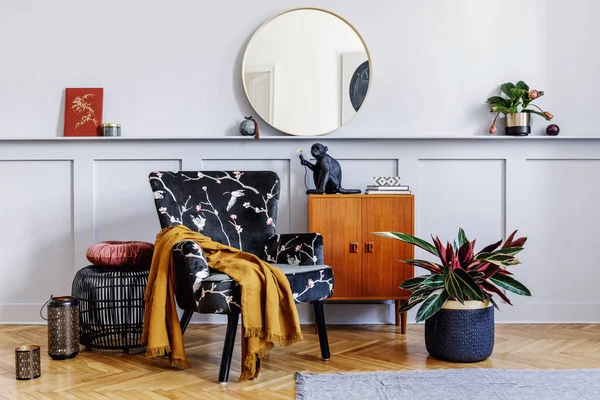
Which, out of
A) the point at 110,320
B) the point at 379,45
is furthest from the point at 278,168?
the point at 110,320

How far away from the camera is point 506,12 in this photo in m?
3.72

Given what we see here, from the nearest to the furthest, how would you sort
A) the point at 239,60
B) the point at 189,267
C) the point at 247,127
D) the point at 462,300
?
1. the point at 189,267
2. the point at 462,300
3. the point at 247,127
4. the point at 239,60

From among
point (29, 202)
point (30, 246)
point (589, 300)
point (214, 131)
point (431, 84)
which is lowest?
point (589, 300)

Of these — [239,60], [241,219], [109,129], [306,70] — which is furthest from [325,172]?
[109,129]

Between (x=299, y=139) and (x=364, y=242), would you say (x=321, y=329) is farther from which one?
(x=299, y=139)

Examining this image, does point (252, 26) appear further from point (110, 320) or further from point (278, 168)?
point (110, 320)

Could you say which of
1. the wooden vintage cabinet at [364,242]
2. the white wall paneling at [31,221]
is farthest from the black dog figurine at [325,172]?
the white wall paneling at [31,221]

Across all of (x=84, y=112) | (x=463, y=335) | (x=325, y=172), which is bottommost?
(x=463, y=335)

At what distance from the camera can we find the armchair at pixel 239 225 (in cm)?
276

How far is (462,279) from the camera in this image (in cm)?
278

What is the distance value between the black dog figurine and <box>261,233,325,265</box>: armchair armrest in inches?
16.3

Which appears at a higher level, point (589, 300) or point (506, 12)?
point (506, 12)

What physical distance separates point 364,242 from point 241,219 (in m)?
0.66

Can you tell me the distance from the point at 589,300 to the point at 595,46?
4.92 ft
